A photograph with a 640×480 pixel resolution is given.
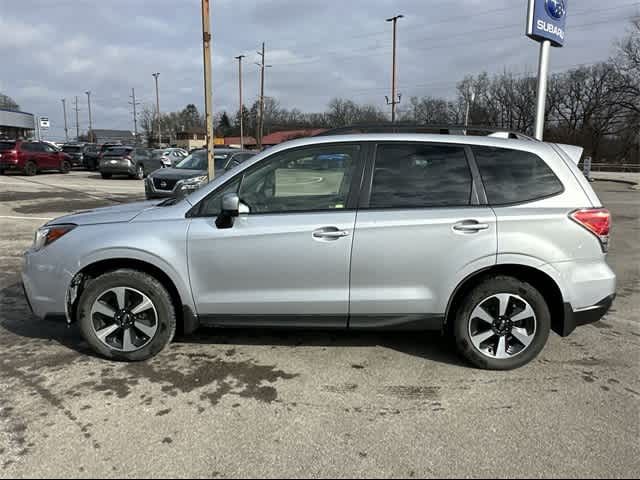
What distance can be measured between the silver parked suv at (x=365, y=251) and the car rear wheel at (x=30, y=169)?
23.4 metres

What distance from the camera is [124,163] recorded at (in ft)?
75.3

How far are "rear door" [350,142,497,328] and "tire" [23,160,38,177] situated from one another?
2485cm

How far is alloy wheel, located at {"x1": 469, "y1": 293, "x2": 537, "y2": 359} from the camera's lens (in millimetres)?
3605

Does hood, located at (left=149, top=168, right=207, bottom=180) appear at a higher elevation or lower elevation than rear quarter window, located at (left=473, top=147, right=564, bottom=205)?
lower

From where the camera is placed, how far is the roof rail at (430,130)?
12.7ft

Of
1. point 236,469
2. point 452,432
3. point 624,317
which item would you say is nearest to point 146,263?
point 236,469

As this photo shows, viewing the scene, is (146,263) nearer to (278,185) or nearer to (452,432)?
(278,185)

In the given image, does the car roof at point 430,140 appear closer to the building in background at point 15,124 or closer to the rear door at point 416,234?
the rear door at point 416,234

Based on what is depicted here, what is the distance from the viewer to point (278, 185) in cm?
376

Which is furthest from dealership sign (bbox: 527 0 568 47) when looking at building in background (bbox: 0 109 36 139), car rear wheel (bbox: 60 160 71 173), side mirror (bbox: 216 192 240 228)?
building in background (bbox: 0 109 36 139)

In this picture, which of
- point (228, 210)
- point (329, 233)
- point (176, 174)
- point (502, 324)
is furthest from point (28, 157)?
point (502, 324)

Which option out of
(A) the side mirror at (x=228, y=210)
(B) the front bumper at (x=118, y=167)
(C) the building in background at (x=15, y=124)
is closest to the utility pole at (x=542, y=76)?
(A) the side mirror at (x=228, y=210)

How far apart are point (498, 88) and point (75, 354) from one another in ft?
269

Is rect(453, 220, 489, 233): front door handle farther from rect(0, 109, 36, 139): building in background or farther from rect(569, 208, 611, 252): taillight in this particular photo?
rect(0, 109, 36, 139): building in background
